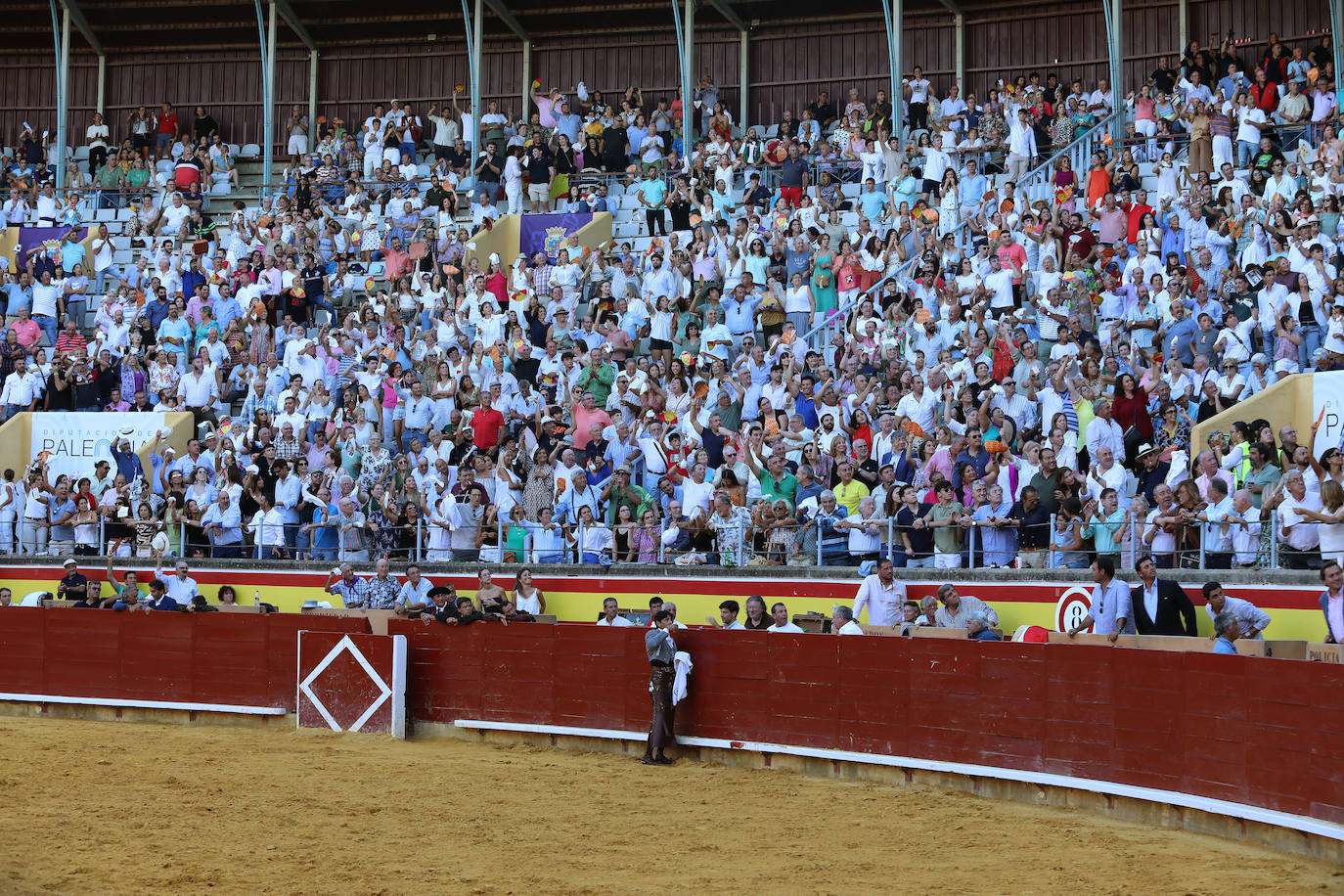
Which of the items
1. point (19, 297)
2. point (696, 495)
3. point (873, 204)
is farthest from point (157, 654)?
point (873, 204)

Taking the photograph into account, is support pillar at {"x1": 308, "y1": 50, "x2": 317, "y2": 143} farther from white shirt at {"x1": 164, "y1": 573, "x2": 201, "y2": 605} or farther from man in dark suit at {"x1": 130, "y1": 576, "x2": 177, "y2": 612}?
man in dark suit at {"x1": 130, "y1": 576, "x2": 177, "y2": 612}

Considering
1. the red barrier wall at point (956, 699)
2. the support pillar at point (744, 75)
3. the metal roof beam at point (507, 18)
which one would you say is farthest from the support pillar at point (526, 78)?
the red barrier wall at point (956, 699)

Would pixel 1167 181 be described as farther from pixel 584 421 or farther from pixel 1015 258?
pixel 584 421

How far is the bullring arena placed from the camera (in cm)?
1165

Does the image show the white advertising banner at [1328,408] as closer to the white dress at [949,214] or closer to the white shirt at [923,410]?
the white shirt at [923,410]

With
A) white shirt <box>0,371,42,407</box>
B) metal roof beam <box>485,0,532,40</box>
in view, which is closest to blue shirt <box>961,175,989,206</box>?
metal roof beam <box>485,0,532,40</box>

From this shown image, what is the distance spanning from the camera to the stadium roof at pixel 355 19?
27.2 meters

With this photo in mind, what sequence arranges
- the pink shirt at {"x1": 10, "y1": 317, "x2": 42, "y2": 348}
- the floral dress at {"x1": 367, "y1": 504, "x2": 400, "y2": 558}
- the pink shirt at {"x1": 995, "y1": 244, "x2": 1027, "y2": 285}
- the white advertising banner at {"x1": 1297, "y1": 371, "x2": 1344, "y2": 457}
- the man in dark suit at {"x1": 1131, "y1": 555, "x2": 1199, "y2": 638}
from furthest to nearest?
the pink shirt at {"x1": 10, "y1": 317, "x2": 42, "y2": 348} → the floral dress at {"x1": 367, "y1": 504, "x2": 400, "y2": 558} → the pink shirt at {"x1": 995, "y1": 244, "x2": 1027, "y2": 285} → the white advertising banner at {"x1": 1297, "y1": 371, "x2": 1344, "y2": 457} → the man in dark suit at {"x1": 1131, "y1": 555, "x2": 1199, "y2": 638}

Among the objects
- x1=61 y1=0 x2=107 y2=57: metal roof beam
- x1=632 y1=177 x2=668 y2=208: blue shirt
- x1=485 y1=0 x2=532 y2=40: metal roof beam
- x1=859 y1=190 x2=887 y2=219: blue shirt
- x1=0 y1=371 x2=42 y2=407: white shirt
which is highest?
x1=61 y1=0 x2=107 y2=57: metal roof beam

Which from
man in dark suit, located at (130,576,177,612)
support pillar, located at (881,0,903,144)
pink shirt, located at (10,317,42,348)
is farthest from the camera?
pink shirt, located at (10,317,42,348)

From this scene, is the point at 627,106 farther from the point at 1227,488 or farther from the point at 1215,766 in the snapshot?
the point at 1215,766

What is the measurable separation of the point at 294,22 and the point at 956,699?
2058 cm

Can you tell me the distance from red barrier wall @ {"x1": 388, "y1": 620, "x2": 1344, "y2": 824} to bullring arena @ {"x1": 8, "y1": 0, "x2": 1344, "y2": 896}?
0.04 m

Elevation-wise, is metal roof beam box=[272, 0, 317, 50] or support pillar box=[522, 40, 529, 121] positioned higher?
metal roof beam box=[272, 0, 317, 50]
